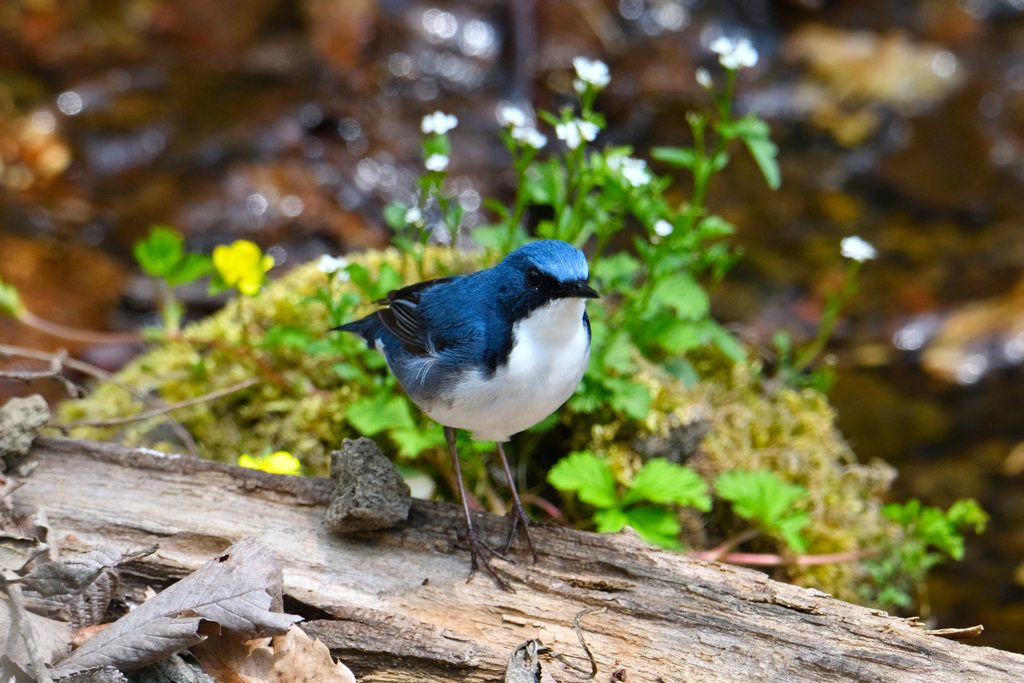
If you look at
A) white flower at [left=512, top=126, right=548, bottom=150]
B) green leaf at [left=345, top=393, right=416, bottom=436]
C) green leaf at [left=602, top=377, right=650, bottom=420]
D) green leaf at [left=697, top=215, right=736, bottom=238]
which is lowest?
green leaf at [left=345, top=393, right=416, bottom=436]

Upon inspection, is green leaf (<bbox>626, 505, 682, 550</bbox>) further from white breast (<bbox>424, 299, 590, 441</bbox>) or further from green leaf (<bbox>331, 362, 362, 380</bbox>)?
green leaf (<bbox>331, 362, 362, 380</bbox>)

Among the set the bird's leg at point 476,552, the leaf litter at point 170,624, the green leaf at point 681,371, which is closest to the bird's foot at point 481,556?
the bird's leg at point 476,552

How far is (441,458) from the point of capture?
422cm

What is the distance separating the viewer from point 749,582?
3105 mm

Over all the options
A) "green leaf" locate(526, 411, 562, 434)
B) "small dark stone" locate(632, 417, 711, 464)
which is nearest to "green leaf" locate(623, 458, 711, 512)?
"small dark stone" locate(632, 417, 711, 464)

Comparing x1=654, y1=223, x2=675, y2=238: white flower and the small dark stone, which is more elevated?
x1=654, y1=223, x2=675, y2=238: white flower

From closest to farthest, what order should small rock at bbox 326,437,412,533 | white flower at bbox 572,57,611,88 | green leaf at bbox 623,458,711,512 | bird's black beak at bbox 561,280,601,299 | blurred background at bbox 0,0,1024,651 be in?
1. bird's black beak at bbox 561,280,601,299
2. small rock at bbox 326,437,412,533
3. green leaf at bbox 623,458,711,512
4. white flower at bbox 572,57,611,88
5. blurred background at bbox 0,0,1024,651

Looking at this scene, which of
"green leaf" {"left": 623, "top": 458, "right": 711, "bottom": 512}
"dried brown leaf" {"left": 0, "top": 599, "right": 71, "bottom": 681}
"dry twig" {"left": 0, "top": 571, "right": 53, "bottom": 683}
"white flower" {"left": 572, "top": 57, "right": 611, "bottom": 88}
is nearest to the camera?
"dry twig" {"left": 0, "top": 571, "right": 53, "bottom": 683}

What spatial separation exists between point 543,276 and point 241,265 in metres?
1.84

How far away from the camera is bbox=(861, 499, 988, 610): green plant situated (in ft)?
12.9

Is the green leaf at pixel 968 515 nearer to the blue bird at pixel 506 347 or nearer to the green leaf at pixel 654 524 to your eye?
the green leaf at pixel 654 524

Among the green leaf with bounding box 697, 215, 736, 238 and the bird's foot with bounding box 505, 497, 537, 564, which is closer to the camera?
the bird's foot with bounding box 505, 497, 537, 564

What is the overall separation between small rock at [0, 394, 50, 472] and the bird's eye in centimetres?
206

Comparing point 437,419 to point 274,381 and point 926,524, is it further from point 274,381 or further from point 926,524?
point 926,524
